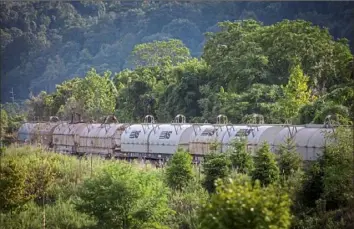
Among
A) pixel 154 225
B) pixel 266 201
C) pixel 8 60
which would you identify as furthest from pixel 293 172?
pixel 8 60

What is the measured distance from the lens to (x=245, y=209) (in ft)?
30.2

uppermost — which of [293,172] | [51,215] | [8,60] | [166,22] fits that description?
[166,22]

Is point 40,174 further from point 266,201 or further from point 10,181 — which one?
point 266,201

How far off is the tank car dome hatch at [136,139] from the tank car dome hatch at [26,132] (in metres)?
13.6

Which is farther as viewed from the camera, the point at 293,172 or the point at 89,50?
the point at 89,50

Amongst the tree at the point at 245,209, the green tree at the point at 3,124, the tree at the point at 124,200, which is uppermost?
the green tree at the point at 3,124

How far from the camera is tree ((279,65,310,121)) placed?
35.3 meters

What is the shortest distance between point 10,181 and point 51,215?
6.38 ft

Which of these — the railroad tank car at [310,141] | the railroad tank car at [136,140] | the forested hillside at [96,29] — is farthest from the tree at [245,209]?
the forested hillside at [96,29]

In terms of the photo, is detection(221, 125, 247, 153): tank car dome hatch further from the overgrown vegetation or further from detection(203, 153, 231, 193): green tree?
detection(203, 153, 231, 193): green tree

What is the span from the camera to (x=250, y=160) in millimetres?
20312

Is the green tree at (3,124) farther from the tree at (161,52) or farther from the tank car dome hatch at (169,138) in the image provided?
the tank car dome hatch at (169,138)

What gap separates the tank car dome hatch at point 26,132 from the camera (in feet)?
152

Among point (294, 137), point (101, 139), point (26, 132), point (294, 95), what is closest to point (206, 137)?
point (294, 137)
